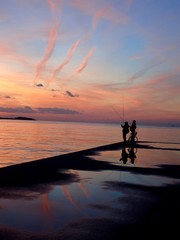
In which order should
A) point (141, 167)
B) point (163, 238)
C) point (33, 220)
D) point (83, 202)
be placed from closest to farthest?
→ 1. point (163, 238)
2. point (33, 220)
3. point (83, 202)
4. point (141, 167)

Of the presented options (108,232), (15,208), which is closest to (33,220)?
(15,208)

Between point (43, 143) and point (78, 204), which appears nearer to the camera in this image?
point (78, 204)

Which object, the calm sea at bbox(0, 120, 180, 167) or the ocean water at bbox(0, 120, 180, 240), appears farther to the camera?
the calm sea at bbox(0, 120, 180, 167)

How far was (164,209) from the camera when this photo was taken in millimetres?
9320

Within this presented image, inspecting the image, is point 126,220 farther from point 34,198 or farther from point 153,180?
point 153,180

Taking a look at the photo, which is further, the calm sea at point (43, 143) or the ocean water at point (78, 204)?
the calm sea at point (43, 143)

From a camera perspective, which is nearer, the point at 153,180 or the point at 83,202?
the point at 83,202

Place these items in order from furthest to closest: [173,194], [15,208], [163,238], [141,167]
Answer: [141,167] < [173,194] < [15,208] < [163,238]

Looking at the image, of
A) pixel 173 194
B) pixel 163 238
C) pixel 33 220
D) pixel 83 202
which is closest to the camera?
pixel 163 238

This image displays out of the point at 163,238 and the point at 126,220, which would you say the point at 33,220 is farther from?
the point at 163,238

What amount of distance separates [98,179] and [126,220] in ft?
20.1

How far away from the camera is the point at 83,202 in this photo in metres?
10.1

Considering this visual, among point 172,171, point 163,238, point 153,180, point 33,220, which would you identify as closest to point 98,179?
point 153,180

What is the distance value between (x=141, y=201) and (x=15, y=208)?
415 cm
